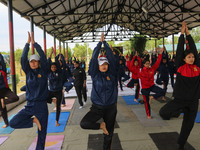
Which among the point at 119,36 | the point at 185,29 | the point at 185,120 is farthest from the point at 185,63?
the point at 119,36

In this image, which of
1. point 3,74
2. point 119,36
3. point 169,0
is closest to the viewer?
point 3,74

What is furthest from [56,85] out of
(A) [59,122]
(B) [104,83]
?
(B) [104,83]

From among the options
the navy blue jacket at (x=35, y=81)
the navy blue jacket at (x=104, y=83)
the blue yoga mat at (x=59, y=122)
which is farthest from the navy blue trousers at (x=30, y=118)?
the blue yoga mat at (x=59, y=122)

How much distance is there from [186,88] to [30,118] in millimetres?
2776

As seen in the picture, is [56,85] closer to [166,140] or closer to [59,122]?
[59,122]

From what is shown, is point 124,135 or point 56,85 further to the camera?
point 56,85

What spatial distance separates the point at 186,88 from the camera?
2.52m

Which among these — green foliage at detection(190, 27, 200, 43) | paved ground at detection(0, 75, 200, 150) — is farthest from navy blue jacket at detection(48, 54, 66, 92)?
green foliage at detection(190, 27, 200, 43)

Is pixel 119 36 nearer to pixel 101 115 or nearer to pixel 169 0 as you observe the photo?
pixel 169 0

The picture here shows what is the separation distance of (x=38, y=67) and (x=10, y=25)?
4730mm

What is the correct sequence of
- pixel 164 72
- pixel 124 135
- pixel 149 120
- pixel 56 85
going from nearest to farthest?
pixel 124 135 → pixel 56 85 → pixel 149 120 → pixel 164 72

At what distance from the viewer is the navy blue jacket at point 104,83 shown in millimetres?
2484

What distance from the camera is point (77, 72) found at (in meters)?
5.95

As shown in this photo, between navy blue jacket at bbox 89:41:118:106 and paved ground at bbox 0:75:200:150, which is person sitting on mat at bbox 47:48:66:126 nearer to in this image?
paved ground at bbox 0:75:200:150
